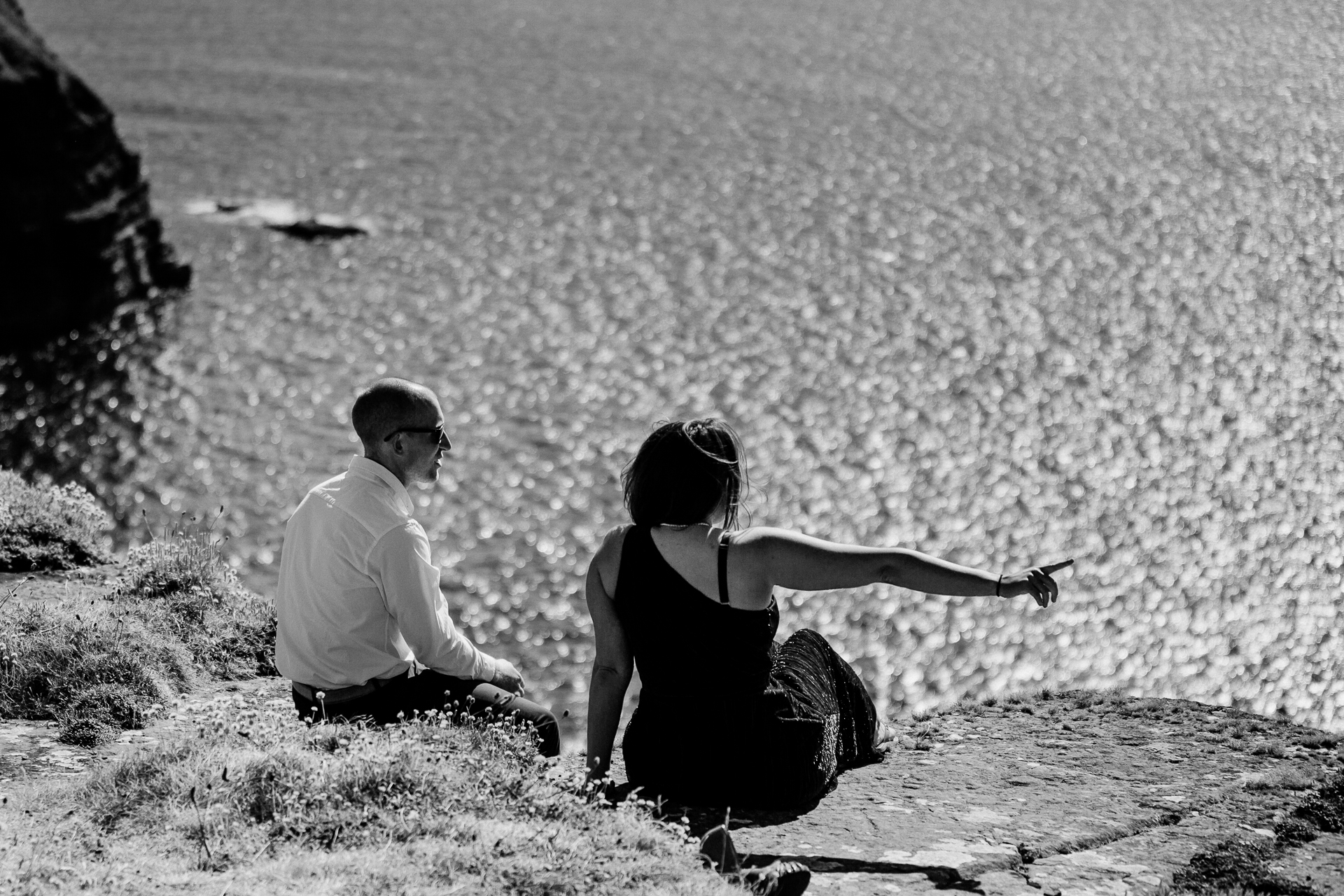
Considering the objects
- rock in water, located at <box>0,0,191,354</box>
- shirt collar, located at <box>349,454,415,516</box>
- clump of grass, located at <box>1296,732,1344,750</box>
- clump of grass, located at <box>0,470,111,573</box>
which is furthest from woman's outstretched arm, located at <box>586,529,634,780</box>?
rock in water, located at <box>0,0,191,354</box>

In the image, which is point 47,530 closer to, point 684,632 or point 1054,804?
point 684,632

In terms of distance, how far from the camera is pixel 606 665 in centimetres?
605

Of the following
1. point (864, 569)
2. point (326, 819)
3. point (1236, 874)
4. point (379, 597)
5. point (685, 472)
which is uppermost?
point (685, 472)

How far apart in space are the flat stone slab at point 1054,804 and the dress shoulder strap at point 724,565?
Result: 104cm

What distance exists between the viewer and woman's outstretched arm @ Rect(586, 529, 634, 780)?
5.96m

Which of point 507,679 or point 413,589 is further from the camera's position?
point 507,679

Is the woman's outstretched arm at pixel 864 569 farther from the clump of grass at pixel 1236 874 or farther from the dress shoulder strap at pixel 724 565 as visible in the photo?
the clump of grass at pixel 1236 874

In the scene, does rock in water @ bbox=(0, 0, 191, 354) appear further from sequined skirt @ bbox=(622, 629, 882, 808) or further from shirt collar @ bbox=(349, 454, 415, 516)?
sequined skirt @ bbox=(622, 629, 882, 808)

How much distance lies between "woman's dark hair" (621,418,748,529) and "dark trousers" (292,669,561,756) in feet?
3.87

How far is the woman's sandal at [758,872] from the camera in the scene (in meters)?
4.73

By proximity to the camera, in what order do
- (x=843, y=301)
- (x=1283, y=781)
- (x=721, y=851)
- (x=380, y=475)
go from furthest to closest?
(x=843, y=301)
(x=1283, y=781)
(x=380, y=475)
(x=721, y=851)

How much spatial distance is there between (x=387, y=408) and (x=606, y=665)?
1533 mm

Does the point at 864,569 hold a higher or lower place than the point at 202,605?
higher

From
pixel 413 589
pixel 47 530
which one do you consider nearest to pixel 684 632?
pixel 413 589
